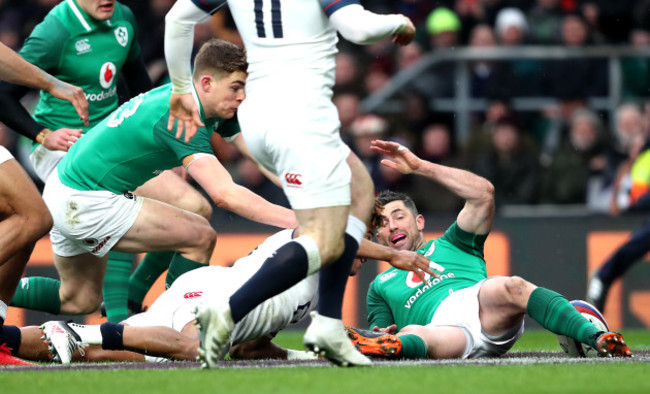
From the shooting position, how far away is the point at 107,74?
299 inches

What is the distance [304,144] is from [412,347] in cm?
139

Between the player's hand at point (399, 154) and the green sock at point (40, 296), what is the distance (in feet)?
7.82

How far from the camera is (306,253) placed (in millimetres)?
4965

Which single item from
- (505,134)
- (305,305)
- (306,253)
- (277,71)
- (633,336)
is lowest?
(633,336)

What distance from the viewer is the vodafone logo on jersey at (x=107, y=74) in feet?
24.8

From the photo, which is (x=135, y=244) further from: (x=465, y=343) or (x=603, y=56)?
(x=603, y=56)

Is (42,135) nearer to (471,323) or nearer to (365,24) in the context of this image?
(471,323)

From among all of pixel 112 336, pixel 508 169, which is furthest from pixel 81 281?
pixel 508 169

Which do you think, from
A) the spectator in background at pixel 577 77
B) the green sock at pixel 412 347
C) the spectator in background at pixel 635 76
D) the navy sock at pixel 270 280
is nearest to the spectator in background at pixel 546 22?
the spectator in background at pixel 577 77

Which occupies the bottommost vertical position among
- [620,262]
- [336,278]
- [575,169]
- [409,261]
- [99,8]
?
[620,262]

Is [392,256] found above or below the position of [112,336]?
above

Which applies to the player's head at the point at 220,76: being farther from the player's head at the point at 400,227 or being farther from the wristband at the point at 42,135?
the wristband at the point at 42,135

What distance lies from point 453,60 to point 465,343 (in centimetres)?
629

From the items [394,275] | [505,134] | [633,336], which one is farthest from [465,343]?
[505,134]
